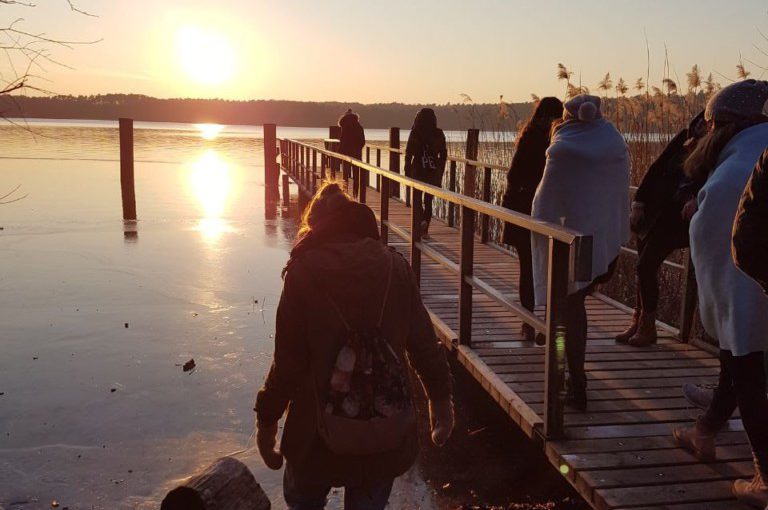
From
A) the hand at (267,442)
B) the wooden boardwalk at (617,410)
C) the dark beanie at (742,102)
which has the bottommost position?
the wooden boardwalk at (617,410)

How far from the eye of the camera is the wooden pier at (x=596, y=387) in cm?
329

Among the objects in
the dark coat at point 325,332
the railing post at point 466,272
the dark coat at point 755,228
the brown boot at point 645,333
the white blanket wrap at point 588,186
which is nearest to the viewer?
the dark coat at point 755,228

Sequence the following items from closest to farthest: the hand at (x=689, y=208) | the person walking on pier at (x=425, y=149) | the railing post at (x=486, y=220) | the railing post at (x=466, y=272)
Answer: the hand at (x=689, y=208) → the railing post at (x=466, y=272) → the person walking on pier at (x=425, y=149) → the railing post at (x=486, y=220)

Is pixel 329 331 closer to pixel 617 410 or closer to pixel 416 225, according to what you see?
pixel 617 410

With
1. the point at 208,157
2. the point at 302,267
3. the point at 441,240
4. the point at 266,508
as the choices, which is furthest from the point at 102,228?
the point at 208,157

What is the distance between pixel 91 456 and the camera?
→ 5.03 meters

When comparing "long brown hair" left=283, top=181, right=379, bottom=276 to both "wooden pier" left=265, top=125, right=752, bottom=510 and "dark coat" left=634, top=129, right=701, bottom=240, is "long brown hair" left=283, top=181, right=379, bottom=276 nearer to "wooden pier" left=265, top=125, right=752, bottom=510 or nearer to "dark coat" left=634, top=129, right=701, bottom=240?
"wooden pier" left=265, top=125, right=752, bottom=510

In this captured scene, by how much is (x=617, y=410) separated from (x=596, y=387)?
361 mm

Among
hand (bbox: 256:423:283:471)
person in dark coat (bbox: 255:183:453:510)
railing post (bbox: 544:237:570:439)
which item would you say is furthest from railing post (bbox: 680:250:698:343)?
hand (bbox: 256:423:283:471)

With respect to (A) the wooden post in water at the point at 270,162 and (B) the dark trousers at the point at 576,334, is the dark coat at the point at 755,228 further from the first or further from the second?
(A) the wooden post in water at the point at 270,162

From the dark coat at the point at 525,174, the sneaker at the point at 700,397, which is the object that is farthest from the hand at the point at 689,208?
the sneaker at the point at 700,397

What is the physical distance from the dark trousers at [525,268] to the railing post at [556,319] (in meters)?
1.57

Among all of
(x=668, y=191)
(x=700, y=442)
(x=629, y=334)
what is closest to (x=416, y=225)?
(x=629, y=334)

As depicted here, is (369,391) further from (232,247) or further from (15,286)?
(232,247)
